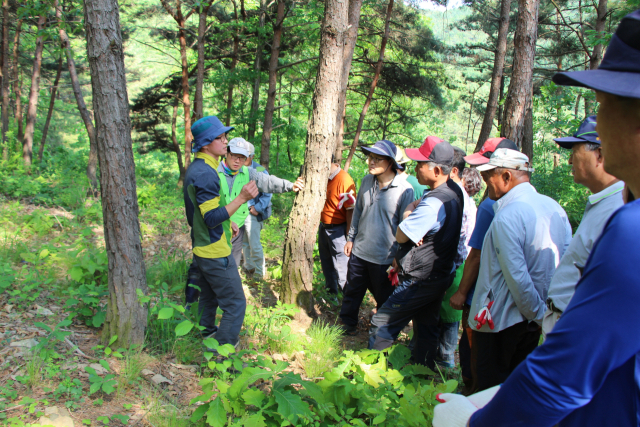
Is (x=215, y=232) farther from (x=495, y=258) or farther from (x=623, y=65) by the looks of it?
(x=623, y=65)

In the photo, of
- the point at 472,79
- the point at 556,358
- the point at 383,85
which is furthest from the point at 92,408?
the point at 472,79

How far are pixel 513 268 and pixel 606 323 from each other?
2143 mm

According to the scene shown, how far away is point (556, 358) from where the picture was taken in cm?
84

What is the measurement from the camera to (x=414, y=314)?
3.74 m

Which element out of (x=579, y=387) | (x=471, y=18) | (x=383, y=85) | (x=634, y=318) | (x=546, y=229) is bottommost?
(x=546, y=229)

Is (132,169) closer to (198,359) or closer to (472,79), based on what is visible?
(198,359)

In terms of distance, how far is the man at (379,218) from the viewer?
14.5 feet

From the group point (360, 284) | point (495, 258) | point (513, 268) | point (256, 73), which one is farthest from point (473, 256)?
point (256, 73)

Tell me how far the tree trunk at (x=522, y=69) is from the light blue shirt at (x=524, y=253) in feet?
12.0

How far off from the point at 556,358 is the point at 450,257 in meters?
Answer: 2.88

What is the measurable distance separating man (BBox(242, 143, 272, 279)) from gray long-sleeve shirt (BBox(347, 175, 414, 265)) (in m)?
1.96

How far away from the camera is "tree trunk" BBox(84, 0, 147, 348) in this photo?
10.3 feet


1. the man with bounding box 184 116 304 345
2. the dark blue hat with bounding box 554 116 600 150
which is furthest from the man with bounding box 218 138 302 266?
the dark blue hat with bounding box 554 116 600 150

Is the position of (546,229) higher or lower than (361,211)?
higher
